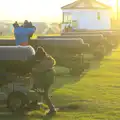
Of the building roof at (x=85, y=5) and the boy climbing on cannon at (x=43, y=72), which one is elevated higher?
the building roof at (x=85, y=5)

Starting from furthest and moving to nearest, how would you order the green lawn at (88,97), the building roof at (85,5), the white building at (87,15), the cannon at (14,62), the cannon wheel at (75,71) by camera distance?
1. the building roof at (85,5)
2. the white building at (87,15)
3. the cannon wheel at (75,71)
4. the cannon at (14,62)
5. the green lawn at (88,97)

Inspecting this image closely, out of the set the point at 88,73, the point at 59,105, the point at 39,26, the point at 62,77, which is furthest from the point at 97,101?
the point at 39,26

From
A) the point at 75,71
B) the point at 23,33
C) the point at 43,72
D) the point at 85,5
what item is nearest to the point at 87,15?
the point at 85,5

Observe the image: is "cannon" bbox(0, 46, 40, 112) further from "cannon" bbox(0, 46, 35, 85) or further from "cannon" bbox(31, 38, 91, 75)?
"cannon" bbox(31, 38, 91, 75)

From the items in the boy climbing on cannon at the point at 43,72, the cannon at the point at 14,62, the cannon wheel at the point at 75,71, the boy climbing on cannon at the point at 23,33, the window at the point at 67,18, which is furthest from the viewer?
the window at the point at 67,18

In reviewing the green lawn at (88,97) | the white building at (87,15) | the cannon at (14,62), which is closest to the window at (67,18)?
the white building at (87,15)

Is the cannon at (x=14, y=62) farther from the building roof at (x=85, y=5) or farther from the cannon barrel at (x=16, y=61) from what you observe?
the building roof at (x=85, y=5)

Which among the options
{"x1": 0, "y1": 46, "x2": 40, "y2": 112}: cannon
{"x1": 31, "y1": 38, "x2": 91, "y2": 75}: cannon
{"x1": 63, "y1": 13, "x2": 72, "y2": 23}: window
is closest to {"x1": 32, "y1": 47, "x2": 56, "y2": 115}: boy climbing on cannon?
{"x1": 0, "y1": 46, "x2": 40, "y2": 112}: cannon

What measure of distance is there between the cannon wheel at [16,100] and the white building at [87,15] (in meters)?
31.5

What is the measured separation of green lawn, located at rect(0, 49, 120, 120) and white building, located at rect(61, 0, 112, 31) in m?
23.8

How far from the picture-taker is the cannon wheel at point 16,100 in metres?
10.6

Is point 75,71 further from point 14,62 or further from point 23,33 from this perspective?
A: point 14,62

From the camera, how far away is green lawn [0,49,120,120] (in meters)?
10.4

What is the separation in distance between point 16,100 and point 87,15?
33.2 meters
